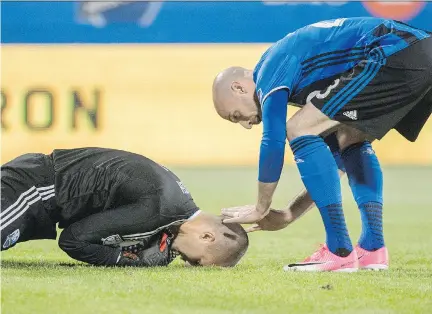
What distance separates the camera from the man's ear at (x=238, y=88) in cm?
491

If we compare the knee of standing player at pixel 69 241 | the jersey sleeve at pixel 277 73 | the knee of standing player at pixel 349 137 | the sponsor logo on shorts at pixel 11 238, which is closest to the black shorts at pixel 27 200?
the sponsor logo on shorts at pixel 11 238

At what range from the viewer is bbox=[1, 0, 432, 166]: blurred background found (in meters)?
12.5

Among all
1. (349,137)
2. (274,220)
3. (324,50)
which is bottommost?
(274,220)

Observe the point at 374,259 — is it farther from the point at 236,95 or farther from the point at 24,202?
the point at 24,202

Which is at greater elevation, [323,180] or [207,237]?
[323,180]

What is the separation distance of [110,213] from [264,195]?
753mm

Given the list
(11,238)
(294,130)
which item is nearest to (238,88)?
(294,130)

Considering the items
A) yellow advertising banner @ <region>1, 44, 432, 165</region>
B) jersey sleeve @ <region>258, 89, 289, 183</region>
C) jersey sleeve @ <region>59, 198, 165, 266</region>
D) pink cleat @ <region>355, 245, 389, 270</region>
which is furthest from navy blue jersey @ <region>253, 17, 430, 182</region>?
yellow advertising banner @ <region>1, 44, 432, 165</region>

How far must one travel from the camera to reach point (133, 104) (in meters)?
12.6

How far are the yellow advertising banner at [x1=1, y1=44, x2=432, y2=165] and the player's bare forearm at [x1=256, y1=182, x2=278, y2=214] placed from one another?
7.38m

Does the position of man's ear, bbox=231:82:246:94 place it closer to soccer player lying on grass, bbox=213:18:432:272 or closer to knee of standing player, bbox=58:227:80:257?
soccer player lying on grass, bbox=213:18:432:272

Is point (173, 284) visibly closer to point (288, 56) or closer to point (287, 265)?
point (287, 265)

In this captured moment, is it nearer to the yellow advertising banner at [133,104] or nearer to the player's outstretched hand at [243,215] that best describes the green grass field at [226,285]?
the player's outstretched hand at [243,215]

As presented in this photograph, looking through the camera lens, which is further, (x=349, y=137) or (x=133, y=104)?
(x=133, y=104)
